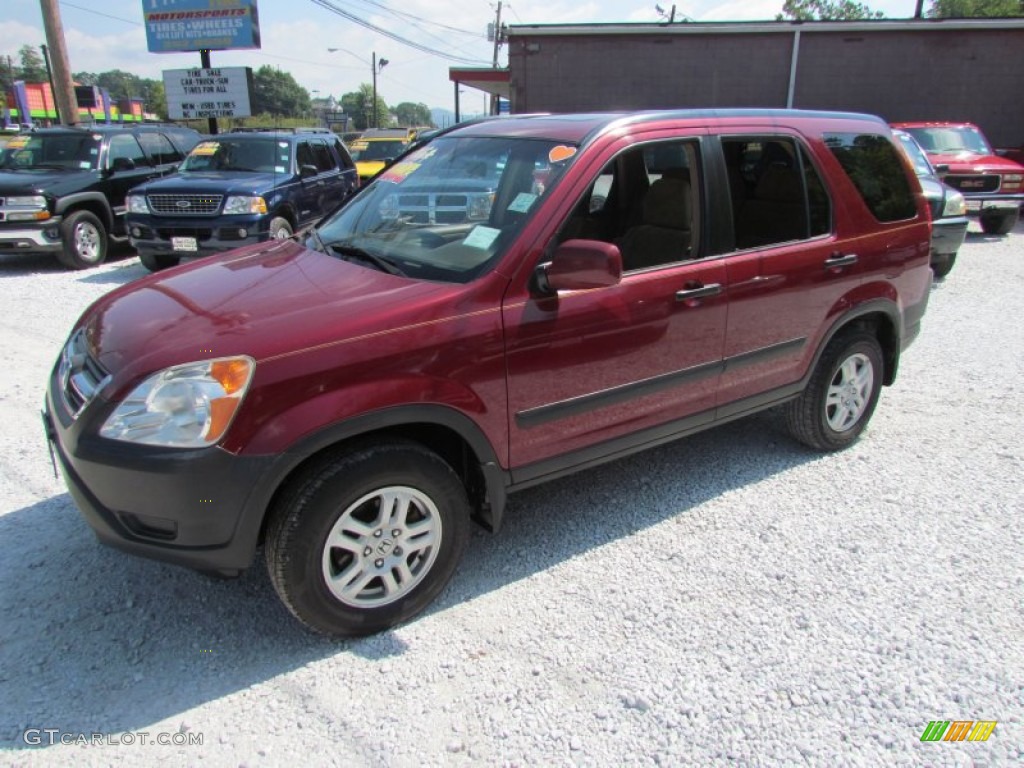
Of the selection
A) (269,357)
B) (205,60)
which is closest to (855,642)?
(269,357)

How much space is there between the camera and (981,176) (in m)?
11.6

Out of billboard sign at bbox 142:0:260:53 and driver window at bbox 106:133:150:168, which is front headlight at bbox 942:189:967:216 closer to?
driver window at bbox 106:133:150:168

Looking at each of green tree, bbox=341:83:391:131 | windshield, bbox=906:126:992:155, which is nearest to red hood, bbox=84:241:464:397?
windshield, bbox=906:126:992:155

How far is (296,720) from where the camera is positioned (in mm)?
2283

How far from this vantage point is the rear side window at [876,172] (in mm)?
3779

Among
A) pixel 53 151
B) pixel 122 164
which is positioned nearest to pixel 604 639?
pixel 122 164

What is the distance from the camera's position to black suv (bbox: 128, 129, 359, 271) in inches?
325

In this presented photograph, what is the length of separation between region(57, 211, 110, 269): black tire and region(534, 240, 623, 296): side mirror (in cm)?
898

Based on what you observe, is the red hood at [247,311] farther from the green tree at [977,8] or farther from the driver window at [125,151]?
the green tree at [977,8]

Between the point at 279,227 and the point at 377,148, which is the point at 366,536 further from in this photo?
the point at 377,148

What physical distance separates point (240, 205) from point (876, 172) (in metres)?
6.87

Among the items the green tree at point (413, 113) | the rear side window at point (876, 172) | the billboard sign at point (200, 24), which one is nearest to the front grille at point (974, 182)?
the rear side window at point (876, 172)

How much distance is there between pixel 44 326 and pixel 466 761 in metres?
6.54

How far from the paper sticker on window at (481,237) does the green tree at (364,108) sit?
91127 mm
